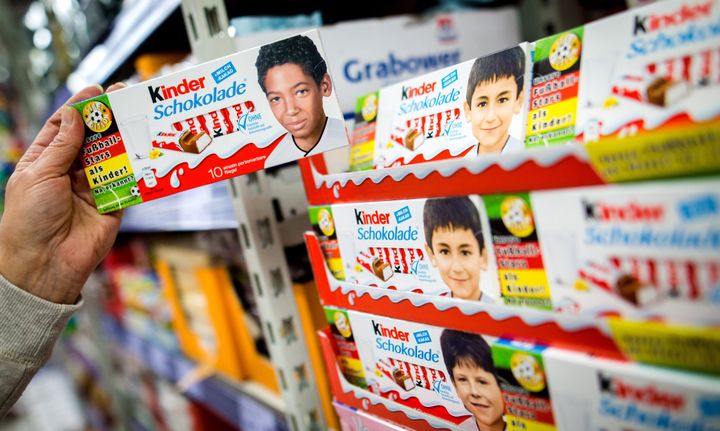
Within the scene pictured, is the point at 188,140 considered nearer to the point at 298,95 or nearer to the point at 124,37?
the point at 298,95

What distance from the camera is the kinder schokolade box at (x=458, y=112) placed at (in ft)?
2.12

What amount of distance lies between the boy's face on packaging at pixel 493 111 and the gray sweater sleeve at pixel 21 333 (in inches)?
31.8

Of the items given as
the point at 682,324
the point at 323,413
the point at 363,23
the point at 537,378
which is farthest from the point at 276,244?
the point at 682,324

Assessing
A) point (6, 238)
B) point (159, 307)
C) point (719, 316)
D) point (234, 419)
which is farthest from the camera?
point (159, 307)

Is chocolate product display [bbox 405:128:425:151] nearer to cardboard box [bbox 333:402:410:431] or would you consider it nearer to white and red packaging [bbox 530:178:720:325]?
white and red packaging [bbox 530:178:720:325]

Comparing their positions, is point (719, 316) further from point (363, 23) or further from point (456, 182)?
point (363, 23)

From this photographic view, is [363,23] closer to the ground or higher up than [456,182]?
higher up

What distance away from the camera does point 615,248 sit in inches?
18.5

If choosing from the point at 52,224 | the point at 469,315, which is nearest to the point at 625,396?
the point at 469,315

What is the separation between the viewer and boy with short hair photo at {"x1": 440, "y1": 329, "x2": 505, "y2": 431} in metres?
0.60

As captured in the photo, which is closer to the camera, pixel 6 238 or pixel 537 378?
pixel 537 378

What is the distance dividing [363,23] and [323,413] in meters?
0.87

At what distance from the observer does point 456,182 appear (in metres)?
0.58

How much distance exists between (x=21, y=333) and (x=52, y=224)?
0.66 feet
